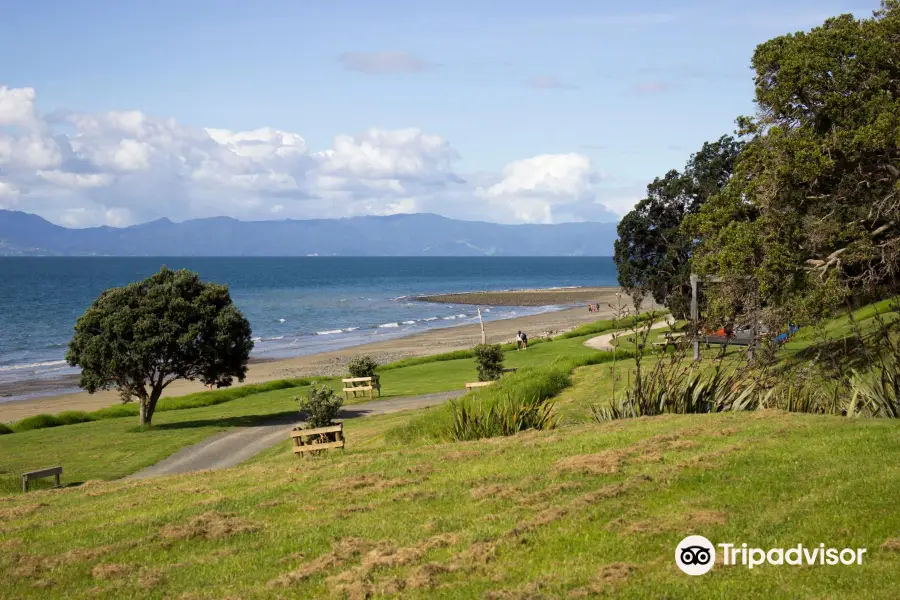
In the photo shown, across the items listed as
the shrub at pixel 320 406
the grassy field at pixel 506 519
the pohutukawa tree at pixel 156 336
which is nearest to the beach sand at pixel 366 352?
the shrub at pixel 320 406

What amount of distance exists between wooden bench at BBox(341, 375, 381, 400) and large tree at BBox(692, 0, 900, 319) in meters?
19.1

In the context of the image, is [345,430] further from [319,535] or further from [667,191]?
[667,191]

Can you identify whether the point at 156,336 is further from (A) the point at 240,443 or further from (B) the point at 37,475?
(B) the point at 37,475

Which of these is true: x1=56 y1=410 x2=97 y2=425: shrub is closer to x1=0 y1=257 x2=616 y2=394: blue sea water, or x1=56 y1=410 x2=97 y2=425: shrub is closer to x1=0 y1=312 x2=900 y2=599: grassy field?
x1=0 y1=312 x2=900 y2=599: grassy field

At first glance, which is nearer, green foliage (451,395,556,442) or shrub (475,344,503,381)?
green foliage (451,395,556,442)

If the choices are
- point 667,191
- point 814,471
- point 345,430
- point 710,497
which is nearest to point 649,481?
point 710,497

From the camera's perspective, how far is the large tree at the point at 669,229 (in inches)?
1767

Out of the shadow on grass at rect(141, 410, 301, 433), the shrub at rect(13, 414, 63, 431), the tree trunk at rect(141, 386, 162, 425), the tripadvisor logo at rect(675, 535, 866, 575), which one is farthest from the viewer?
the shrub at rect(13, 414, 63, 431)

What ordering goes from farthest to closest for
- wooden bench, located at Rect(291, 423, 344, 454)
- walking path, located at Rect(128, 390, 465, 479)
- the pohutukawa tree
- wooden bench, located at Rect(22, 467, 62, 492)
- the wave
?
the wave < the pohutukawa tree < walking path, located at Rect(128, 390, 465, 479) < wooden bench, located at Rect(291, 423, 344, 454) < wooden bench, located at Rect(22, 467, 62, 492)

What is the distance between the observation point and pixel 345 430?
86.6 ft

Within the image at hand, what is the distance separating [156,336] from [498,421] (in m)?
19.8

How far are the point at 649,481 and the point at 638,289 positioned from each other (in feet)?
140

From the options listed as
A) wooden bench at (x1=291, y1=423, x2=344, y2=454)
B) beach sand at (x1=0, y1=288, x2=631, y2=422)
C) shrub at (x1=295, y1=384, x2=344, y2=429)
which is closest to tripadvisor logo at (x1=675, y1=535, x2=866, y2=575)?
wooden bench at (x1=291, y1=423, x2=344, y2=454)

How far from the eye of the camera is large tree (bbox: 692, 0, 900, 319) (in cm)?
2025
